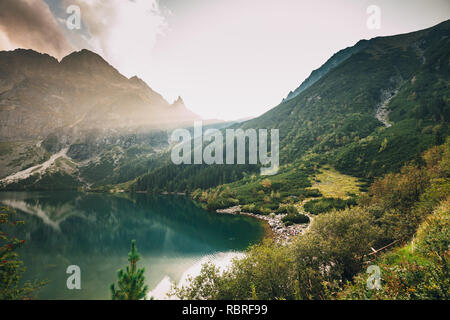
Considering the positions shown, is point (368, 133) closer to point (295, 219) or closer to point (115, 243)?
point (295, 219)

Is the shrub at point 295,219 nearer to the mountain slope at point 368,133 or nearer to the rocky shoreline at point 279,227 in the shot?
the rocky shoreline at point 279,227

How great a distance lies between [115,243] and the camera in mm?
52375

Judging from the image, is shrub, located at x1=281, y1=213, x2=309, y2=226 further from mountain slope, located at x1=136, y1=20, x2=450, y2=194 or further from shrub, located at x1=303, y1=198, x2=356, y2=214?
mountain slope, located at x1=136, y1=20, x2=450, y2=194

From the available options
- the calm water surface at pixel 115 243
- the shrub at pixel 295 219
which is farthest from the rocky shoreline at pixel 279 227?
the calm water surface at pixel 115 243

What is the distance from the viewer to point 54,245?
49.4 metres

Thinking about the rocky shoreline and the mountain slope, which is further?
the mountain slope

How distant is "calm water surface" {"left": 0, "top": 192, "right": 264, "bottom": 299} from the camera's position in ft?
110

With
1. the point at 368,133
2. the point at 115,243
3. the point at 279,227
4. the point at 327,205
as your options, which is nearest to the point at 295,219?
the point at 279,227

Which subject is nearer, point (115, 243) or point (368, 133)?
point (115, 243)

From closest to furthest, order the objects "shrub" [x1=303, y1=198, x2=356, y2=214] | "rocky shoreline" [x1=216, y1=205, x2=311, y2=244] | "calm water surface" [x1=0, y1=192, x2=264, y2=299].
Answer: "calm water surface" [x1=0, y1=192, x2=264, y2=299] < "rocky shoreline" [x1=216, y1=205, x2=311, y2=244] < "shrub" [x1=303, y1=198, x2=356, y2=214]

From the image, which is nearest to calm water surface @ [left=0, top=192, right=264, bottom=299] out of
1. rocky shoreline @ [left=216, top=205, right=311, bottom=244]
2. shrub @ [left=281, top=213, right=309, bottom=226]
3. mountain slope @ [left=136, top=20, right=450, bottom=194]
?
rocky shoreline @ [left=216, top=205, right=311, bottom=244]

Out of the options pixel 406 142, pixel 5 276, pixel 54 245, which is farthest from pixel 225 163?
pixel 5 276

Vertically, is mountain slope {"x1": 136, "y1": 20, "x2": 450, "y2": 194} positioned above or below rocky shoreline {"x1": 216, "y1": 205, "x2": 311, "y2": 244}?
above
